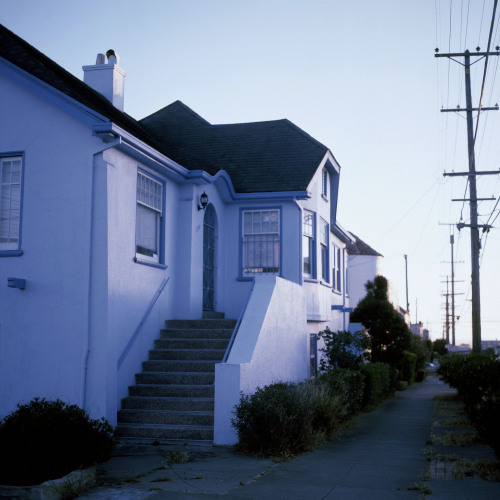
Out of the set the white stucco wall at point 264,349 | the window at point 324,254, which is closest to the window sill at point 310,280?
the white stucco wall at point 264,349

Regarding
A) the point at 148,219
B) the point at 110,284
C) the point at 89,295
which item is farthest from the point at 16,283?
the point at 148,219

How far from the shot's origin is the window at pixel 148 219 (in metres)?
12.2

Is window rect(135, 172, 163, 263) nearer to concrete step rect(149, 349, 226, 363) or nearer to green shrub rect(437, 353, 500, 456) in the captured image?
concrete step rect(149, 349, 226, 363)

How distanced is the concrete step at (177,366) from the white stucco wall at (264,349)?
41.2 inches

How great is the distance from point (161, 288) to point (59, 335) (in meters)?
2.81

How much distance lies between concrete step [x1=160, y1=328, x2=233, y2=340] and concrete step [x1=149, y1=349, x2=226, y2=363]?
23.0 inches

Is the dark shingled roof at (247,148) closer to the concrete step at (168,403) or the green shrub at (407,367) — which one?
the concrete step at (168,403)

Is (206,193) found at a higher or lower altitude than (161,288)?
higher

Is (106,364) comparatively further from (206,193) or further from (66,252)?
(206,193)

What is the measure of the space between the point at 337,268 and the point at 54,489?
17.6 meters

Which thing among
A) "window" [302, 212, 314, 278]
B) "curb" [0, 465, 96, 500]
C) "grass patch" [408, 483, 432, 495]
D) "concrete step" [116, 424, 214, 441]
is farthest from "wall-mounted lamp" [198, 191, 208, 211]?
"grass patch" [408, 483, 432, 495]

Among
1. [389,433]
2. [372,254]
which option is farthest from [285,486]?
[372,254]

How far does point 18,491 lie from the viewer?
6281mm

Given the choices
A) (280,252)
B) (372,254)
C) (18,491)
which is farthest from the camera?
(372,254)
